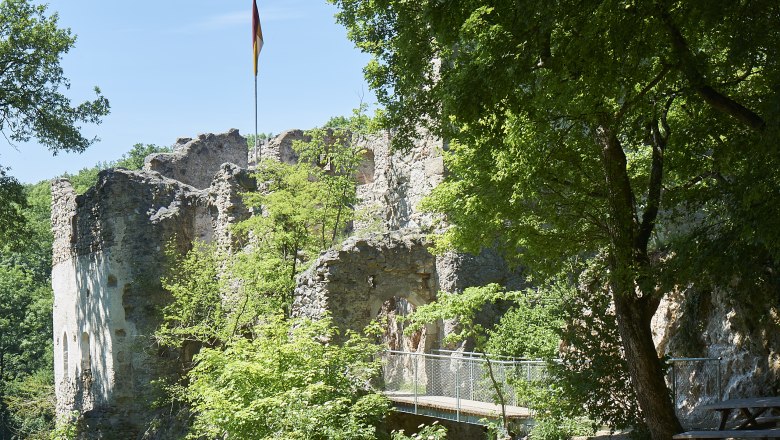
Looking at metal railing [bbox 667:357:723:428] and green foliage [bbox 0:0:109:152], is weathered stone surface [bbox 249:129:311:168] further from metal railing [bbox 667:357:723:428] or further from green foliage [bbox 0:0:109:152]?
metal railing [bbox 667:357:723:428]

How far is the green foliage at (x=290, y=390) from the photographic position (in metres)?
14.0

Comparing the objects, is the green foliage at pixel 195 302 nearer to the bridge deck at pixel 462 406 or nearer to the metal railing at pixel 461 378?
the metal railing at pixel 461 378

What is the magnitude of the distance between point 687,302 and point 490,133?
6655 mm

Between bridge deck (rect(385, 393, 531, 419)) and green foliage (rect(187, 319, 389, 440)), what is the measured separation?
987 millimetres

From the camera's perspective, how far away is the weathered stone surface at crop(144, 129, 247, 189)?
3173cm

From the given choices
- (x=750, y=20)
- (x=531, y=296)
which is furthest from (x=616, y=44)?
(x=531, y=296)

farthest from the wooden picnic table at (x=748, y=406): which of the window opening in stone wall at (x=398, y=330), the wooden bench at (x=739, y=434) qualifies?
the window opening in stone wall at (x=398, y=330)

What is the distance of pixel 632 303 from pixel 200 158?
77.3 ft

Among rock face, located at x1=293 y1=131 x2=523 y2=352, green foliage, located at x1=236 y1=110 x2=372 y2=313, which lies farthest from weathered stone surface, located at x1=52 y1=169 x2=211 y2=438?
rock face, located at x1=293 y1=131 x2=523 y2=352

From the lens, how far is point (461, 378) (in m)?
17.3

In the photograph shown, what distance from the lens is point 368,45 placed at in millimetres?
16234

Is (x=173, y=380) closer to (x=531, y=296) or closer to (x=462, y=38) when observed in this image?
(x=531, y=296)

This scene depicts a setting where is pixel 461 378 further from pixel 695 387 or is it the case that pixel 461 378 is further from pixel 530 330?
pixel 695 387

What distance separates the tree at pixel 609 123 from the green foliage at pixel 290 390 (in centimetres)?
328
